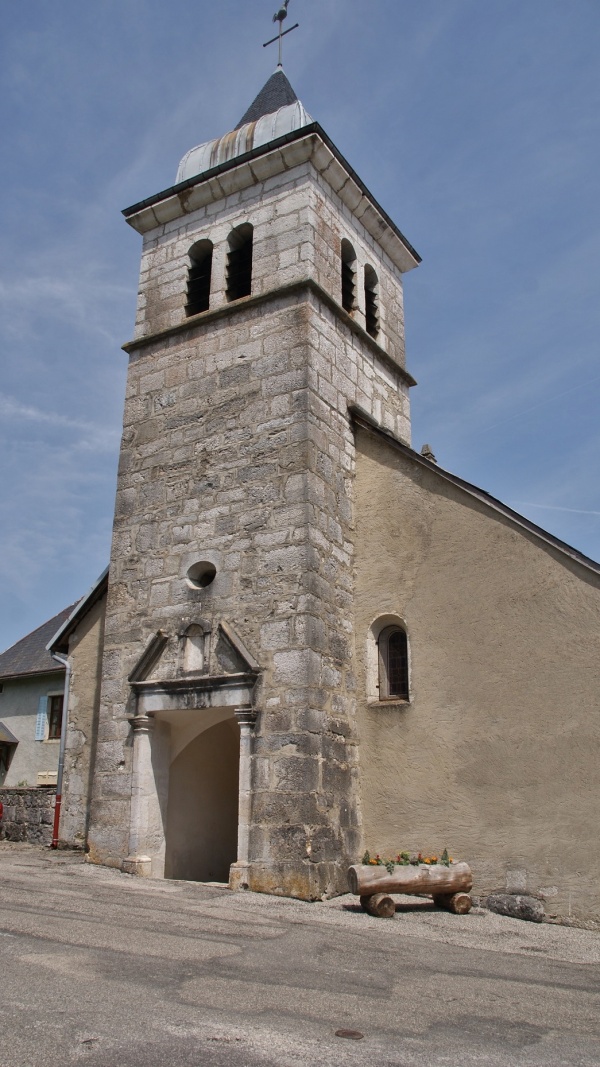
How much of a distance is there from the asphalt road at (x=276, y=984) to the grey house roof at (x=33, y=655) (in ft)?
40.5

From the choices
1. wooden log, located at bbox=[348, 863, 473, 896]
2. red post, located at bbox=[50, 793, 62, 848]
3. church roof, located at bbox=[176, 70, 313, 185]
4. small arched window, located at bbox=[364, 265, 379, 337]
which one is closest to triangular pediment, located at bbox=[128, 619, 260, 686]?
wooden log, located at bbox=[348, 863, 473, 896]

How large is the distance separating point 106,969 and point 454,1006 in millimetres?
1879

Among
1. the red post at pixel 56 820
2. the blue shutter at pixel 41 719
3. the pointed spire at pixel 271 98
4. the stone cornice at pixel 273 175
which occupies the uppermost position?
the pointed spire at pixel 271 98

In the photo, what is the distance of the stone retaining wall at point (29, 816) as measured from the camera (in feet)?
37.3

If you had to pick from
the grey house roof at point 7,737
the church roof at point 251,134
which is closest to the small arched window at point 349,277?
the church roof at point 251,134

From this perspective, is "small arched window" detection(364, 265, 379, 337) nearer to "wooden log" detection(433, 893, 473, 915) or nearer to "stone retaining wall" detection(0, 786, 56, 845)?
"wooden log" detection(433, 893, 473, 915)

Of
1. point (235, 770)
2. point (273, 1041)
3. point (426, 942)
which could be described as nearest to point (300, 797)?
point (426, 942)

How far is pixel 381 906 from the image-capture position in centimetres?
695

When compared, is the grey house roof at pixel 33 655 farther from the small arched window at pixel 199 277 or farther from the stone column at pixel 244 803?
the stone column at pixel 244 803

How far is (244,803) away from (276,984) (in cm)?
364

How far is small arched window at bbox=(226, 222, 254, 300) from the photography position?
1082 centimetres

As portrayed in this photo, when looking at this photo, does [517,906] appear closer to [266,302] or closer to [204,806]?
[204,806]

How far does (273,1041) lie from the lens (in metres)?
3.48

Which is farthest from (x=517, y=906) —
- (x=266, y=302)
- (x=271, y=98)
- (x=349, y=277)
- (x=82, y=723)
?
(x=271, y=98)
